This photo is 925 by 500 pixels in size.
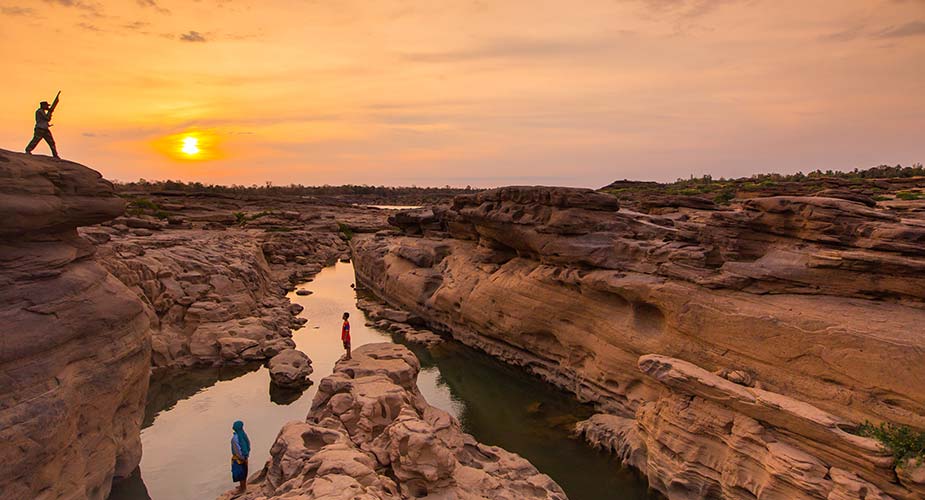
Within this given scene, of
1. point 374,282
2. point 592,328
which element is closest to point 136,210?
point 374,282

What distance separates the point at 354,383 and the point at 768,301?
10.7 metres

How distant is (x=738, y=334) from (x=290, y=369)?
50.0 ft

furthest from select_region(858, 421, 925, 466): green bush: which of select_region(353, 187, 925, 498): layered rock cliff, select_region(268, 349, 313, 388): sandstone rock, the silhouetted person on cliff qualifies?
the silhouetted person on cliff

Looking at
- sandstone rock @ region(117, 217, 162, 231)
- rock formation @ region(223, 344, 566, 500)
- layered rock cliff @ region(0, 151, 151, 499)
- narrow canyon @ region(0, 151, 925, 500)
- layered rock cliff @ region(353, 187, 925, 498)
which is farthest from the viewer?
sandstone rock @ region(117, 217, 162, 231)

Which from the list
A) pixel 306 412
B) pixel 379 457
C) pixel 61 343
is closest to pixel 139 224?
pixel 306 412

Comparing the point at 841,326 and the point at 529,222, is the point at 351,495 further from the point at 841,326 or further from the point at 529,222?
the point at 529,222

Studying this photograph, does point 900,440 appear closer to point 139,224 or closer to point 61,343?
point 61,343

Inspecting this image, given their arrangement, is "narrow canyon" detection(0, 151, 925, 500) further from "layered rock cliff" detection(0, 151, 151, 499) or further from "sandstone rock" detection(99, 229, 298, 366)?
"sandstone rock" detection(99, 229, 298, 366)

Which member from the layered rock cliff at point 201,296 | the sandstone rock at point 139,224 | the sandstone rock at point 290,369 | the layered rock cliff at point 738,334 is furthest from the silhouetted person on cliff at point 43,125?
the sandstone rock at point 139,224

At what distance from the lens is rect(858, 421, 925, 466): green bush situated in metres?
9.56

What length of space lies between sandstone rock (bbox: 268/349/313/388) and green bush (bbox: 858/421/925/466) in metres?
17.0

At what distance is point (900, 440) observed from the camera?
32.3ft

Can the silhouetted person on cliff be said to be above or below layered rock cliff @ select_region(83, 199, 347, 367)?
above

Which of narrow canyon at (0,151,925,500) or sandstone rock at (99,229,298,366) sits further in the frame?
sandstone rock at (99,229,298,366)
